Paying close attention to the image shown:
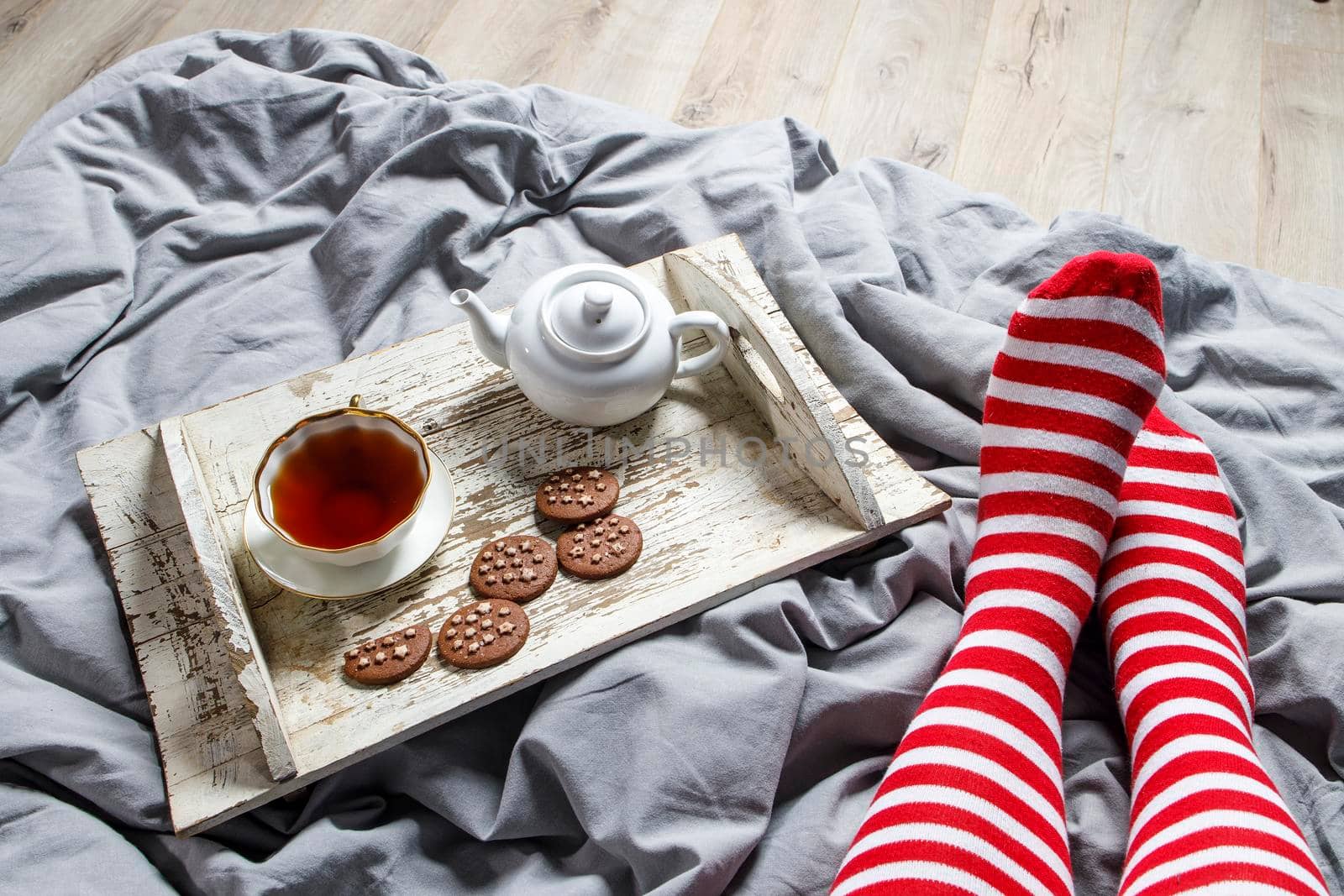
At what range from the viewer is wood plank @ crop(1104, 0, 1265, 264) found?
1.21 m

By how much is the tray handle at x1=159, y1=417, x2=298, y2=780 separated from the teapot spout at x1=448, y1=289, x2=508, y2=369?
0.21m

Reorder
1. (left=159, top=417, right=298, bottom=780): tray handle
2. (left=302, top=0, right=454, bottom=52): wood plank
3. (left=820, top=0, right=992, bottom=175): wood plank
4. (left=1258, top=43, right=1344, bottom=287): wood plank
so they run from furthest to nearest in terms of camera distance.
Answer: (left=302, top=0, right=454, bottom=52): wood plank → (left=820, top=0, right=992, bottom=175): wood plank → (left=1258, top=43, right=1344, bottom=287): wood plank → (left=159, top=417, right=298, bottom=780): tray handle

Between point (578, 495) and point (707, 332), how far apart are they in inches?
6.1

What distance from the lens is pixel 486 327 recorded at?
0.73 metres

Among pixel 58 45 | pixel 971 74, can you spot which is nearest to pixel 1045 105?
pixel 971 74

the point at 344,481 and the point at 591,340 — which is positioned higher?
the point at 591,340

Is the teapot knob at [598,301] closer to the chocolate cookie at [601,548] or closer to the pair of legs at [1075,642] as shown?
the chocolate cookie at [601,548]

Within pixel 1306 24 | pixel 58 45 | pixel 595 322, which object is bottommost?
pixel 58 45

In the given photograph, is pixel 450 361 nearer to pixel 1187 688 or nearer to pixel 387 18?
pixel 1187 688

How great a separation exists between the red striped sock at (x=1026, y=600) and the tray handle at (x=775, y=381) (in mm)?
132

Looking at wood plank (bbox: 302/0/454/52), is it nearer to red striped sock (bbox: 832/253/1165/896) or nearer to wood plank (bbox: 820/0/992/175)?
wood plank (bbox: 820/0/992/175)

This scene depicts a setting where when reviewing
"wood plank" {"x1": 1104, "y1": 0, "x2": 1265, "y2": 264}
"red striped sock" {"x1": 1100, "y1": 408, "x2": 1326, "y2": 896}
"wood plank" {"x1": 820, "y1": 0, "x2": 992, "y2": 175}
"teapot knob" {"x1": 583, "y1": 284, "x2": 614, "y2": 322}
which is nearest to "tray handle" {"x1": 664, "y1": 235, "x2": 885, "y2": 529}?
"teapot knob" {"x1": 583, "y1": 284, "x2": 614, "y2": 322}

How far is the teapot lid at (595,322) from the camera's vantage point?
68 centimetres

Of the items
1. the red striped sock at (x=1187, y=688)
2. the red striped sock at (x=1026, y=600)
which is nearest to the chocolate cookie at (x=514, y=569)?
the red striped sock at (x=1026, y=600)
